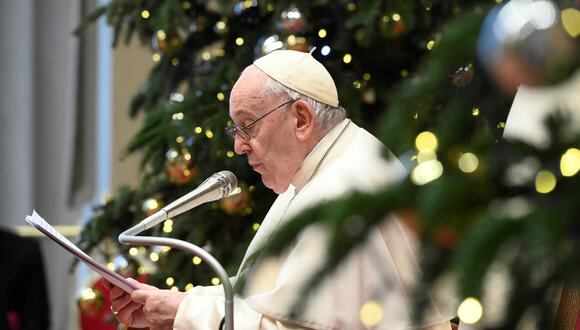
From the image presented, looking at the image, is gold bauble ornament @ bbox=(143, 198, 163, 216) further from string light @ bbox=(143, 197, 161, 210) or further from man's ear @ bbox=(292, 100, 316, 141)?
man's ear @ bbox=(292, 100, 316, 141)

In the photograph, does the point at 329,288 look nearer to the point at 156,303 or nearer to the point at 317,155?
the point at 156,303

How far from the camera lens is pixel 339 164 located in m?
2.60

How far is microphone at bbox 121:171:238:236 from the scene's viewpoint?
222 cm

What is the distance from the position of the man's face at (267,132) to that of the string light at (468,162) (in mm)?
1867

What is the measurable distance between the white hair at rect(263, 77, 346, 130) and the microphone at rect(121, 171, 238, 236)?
0.51m

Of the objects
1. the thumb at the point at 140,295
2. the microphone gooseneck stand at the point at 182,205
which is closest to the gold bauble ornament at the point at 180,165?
the thumb at the point at 140,295

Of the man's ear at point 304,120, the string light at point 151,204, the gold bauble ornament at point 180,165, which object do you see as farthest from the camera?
the string light at point 151,204

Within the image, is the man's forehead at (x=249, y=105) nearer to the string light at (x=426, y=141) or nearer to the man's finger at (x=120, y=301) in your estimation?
the man's finger at (x=120, y=301)

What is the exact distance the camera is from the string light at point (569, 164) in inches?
33.5

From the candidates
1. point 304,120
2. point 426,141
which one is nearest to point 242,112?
point 304,120

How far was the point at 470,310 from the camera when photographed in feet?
2.92

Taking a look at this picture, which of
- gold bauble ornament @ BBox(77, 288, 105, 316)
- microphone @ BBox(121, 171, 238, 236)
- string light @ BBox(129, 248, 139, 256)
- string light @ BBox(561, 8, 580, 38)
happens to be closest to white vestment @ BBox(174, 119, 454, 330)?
microphone @ BBox(121, 171, 238, 236)

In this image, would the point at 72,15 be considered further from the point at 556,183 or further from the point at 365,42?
the point at 556,183

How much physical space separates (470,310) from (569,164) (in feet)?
0.45
